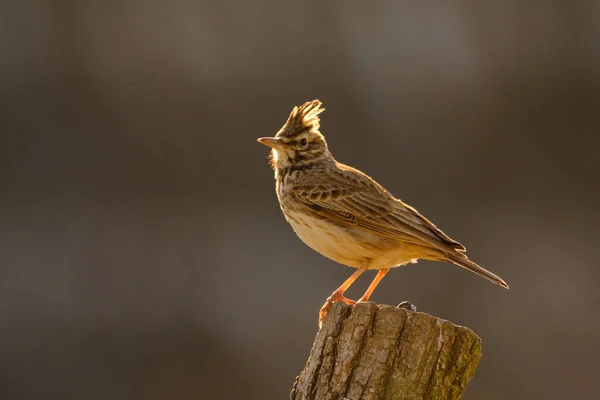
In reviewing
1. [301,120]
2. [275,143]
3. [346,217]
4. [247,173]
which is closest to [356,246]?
[346,217]

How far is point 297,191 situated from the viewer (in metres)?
7.32

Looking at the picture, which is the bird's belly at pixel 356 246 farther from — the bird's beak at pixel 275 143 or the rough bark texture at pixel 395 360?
the rough bark texture at pixel 395 360

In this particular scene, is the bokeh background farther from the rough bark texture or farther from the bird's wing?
the rough bark texture

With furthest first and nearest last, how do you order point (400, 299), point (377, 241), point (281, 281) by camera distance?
point (281, 281) → point (400, 299) → point (377, 241)

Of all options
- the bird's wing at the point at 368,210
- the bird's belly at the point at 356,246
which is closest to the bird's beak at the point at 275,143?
the bird's wing at the point at 368,210

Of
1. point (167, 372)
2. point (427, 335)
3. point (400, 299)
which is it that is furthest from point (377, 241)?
point (167, 372)

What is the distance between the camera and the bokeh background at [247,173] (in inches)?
512

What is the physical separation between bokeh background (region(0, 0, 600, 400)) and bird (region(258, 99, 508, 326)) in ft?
18.0

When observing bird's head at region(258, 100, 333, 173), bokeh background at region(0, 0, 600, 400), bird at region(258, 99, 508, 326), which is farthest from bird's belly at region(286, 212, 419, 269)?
bokeh background at region(0, 0, 600, 400)

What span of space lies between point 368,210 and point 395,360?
7.63 ft

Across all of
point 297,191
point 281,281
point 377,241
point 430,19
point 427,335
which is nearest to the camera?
point 427,335

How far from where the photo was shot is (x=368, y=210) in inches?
277

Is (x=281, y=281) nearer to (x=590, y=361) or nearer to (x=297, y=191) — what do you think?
(x=590, y=361)

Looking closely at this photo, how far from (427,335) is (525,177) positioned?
Answer: 990 cm
